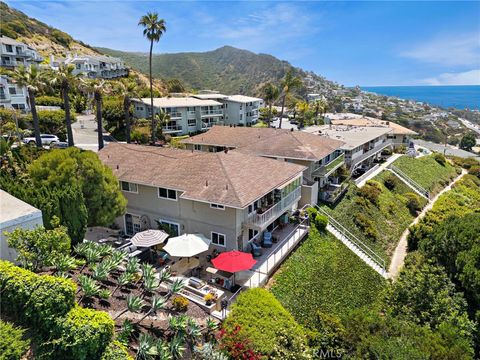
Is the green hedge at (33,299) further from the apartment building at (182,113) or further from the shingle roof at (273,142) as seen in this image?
the apartment building at (182,113)

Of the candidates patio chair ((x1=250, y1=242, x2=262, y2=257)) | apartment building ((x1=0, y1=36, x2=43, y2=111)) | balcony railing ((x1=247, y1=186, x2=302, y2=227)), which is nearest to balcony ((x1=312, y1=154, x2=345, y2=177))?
balcony railing ((x1=247, y1=186, x2=302, y2=227))

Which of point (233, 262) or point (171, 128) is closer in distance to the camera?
point (233, 262)

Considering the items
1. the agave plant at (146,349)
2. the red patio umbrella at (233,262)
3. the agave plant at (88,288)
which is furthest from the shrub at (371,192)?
the agave plant at (88,288)

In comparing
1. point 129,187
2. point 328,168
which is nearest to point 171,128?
point 328,168

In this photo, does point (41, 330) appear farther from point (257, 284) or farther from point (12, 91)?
point (12, 91)

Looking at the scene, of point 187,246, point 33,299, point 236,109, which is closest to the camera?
point 33,299

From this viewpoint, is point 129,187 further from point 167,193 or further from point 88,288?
point 88,288
